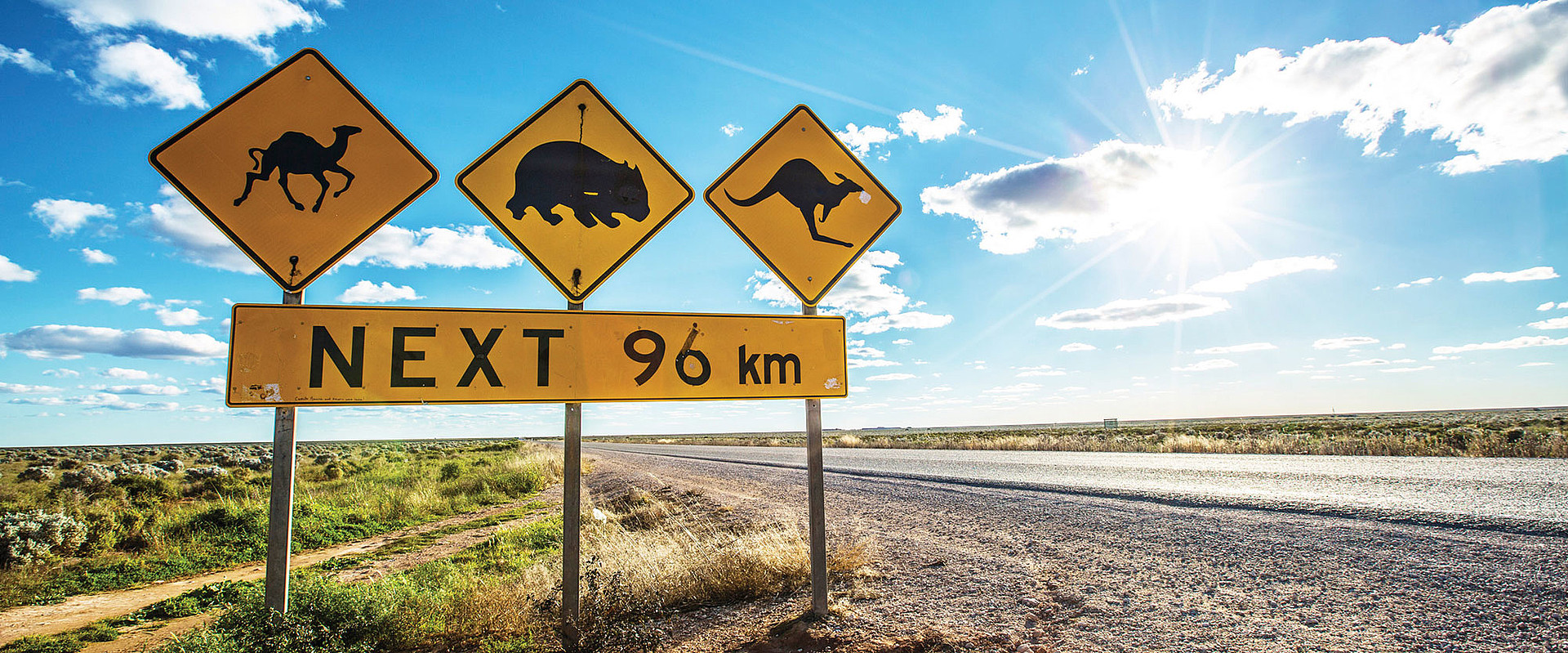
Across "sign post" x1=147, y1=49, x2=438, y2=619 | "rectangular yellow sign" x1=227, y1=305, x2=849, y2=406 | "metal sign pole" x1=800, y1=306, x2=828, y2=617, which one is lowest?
"metal sign pole" x1=800, y1=306, x2=828, y2=617

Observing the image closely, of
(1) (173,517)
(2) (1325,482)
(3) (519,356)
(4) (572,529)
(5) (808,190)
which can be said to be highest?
(5) (808,190)

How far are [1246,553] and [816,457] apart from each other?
404cm

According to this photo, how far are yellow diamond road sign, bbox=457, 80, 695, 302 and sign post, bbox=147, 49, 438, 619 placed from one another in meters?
0.39

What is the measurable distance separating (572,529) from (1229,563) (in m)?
4.94

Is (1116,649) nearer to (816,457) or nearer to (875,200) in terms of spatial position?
(816,457)

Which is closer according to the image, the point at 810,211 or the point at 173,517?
the point at 810,211

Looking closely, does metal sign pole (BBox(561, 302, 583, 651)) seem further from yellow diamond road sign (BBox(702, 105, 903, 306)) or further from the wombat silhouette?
yellow diamond road sign (BBox(702, 105, 903, 306))

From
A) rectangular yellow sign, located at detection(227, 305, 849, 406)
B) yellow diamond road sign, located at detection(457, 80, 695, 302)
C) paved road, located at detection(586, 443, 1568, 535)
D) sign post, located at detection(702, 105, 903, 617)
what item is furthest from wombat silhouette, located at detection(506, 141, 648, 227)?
paved road, located at detection(586, 443, 1568, 535)

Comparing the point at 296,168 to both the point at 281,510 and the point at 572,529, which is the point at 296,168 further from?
the point at 572,529

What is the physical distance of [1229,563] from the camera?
15.8 ft

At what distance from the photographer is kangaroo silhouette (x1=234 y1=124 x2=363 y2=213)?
296 cm

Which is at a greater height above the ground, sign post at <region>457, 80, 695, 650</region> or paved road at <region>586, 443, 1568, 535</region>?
sign post at <region>457, 80, 695, 650</region>

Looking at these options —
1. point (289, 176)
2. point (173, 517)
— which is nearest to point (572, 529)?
point (289, 176)

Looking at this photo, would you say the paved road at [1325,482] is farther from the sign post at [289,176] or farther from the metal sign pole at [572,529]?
the sign post at [289,176]
